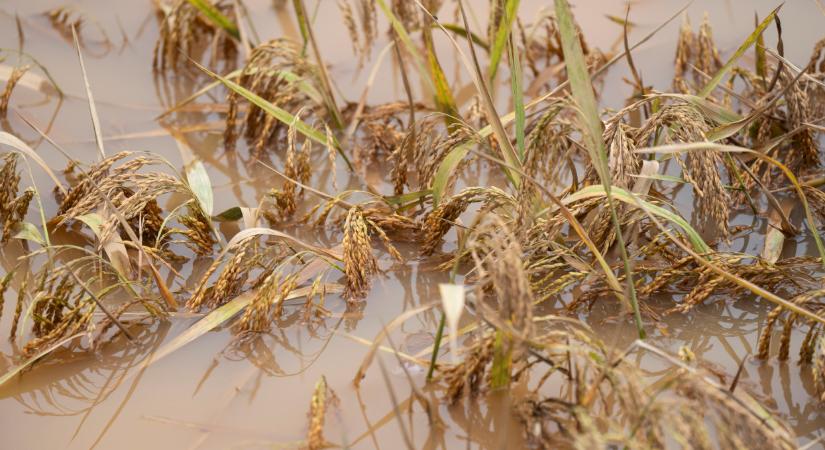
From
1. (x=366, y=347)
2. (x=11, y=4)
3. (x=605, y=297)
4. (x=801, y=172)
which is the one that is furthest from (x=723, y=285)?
(x=11, y=4)

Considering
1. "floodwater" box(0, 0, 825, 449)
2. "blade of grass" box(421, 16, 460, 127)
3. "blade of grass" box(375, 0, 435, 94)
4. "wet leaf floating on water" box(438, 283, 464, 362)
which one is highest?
"blade of grass" box(375, 0, 435, 94)

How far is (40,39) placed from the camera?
288 cm

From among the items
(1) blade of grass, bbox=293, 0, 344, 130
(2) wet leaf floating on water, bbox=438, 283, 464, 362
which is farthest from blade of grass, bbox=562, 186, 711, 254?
(1) blade of grass, bbox=293, 0, 344, 130

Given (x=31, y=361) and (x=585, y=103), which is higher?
(x=585, y=103)

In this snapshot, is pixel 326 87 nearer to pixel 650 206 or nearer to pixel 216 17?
pixel 216 17

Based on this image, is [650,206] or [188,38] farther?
[188,38]

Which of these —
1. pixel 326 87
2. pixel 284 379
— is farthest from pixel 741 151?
pixel 326 87

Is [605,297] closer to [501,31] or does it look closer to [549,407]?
[549,407]

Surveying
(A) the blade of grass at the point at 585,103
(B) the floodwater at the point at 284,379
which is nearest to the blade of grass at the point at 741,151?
(A) the blade of grass at the point at 585,103

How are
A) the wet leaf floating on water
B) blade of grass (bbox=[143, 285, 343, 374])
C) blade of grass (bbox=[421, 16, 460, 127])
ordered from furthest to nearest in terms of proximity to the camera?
blade of grass (bbox=[421, 16, 460, 127]) < blade of grass (bbox=[143, 285, 343, 374]) < the wet leaf floating on water

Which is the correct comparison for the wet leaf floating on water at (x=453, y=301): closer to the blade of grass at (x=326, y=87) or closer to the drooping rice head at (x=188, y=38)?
the blade of grass at (x=326, y=87)

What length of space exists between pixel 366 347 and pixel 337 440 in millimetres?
266

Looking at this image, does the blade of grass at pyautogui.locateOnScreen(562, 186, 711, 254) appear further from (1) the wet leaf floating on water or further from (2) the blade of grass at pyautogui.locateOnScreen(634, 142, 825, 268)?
(1) the wet leaf floating on water

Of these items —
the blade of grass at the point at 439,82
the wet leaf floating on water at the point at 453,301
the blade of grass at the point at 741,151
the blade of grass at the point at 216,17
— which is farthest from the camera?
the blade of grass at the point at 216,17
